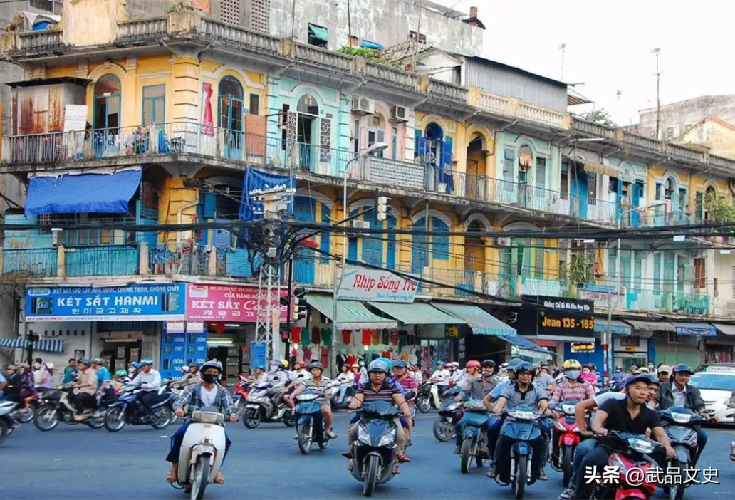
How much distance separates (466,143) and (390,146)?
156 inches

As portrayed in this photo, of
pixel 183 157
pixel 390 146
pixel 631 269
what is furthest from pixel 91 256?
pixel 631 269

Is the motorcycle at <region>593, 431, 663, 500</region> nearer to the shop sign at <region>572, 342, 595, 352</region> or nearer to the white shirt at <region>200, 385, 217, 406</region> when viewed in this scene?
the white shirt at <region>200, 385, 217, 406</region>

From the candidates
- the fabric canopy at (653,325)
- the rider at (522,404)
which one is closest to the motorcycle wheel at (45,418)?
the rider at (522,404)

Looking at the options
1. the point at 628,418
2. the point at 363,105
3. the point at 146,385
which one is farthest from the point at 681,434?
the point at 363,105

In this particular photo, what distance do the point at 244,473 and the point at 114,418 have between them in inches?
343

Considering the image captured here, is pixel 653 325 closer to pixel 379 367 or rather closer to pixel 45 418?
pixel 45 418

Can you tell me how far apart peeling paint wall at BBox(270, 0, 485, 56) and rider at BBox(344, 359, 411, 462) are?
95.6ft

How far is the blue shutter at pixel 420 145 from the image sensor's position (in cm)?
4344

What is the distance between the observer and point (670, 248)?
56.0 meters

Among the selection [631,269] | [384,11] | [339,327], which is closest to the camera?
[339,327]

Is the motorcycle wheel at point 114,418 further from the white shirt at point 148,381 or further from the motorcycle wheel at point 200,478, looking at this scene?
the motorcycle wheel at point 200,478

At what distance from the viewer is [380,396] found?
580 inches

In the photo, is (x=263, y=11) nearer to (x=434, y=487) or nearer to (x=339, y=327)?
(x=339, y=327)

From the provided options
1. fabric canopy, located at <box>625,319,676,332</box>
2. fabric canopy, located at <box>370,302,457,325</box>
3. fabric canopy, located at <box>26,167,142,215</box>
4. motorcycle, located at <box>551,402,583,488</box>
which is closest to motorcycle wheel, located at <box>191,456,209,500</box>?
motorcycle, located at <box>551,402,583,488</box>
